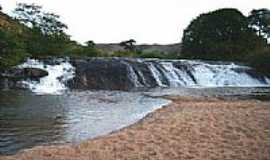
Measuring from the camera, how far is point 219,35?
1887 inches

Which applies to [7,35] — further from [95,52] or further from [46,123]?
[95,52]

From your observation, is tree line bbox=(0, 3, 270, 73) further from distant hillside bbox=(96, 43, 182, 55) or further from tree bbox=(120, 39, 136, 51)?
distant hillside bbox=(96, 43, 182, 55)

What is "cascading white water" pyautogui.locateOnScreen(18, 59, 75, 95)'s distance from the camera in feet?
81.0

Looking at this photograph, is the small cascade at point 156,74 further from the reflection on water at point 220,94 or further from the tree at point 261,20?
the tree at point 261,20

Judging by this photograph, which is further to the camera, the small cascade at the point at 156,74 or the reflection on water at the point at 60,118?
the small cascade at the point at 156,74

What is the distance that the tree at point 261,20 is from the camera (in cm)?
5531

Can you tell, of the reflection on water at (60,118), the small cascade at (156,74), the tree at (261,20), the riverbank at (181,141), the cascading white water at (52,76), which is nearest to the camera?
the riverbank at (181,141)

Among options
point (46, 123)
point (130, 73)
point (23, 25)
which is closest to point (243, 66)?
point (130, 73)

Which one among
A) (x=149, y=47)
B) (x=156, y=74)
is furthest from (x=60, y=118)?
(x=149, y=47)

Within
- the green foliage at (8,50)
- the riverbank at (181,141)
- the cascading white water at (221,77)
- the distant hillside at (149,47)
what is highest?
the distant hillside at (149,47)

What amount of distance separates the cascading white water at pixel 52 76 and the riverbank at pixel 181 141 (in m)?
13.1

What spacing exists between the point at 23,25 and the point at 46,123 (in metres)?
25.3

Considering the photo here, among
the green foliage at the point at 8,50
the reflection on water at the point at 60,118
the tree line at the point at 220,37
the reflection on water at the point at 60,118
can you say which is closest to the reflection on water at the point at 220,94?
the reflection on water at the point at 60,118

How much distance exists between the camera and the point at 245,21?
159 ft
